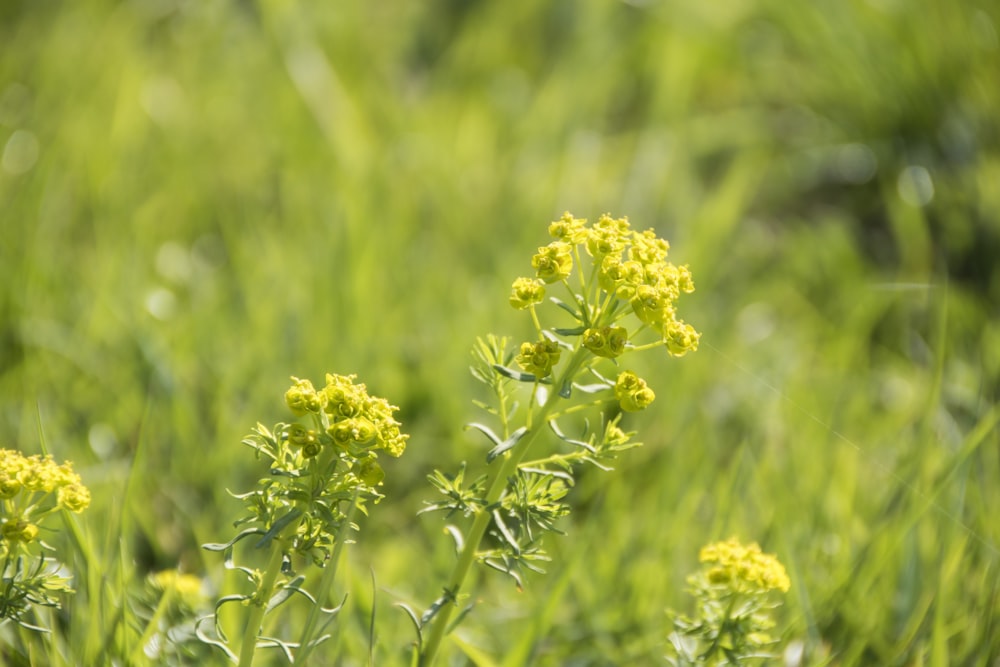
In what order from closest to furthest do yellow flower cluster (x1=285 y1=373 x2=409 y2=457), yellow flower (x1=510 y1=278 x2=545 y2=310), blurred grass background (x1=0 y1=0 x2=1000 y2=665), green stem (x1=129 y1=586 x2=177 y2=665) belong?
yellow flower cluster (x1=285 y1=373 x2=409 y2=457) → yellow flower (x1=510 y1=278 x2=545 y2=310) → green stem (x1=129 y1=586 x2=177 y2=665) → blurred grass background (x1=0 y1=0 x2=1000 y2=665)

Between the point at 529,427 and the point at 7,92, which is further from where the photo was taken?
the point at 7,92

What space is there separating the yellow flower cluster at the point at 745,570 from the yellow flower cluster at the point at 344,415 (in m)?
0.47

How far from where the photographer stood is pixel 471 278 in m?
2.74

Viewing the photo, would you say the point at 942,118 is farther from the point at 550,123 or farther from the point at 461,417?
the point at 461,417

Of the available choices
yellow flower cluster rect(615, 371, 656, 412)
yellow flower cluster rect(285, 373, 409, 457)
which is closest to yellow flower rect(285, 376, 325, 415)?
yellow flower cluster rect(285, 373, 409, 457)

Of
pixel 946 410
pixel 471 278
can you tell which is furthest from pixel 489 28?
pixel 946 410

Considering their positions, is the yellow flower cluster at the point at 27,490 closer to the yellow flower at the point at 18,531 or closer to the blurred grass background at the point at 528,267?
the yellow flower at the point at 18,531

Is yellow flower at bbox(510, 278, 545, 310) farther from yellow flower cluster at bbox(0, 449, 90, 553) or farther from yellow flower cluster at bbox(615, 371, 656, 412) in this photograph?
yellow flower cluster at bbox(0, 449, 90, 553)

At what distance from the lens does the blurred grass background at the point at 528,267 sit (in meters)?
1.78

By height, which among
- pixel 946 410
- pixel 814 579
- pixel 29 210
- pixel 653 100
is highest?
pixel 653 100

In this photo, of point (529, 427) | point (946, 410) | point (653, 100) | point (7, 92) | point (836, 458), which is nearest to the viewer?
point (529, 427)

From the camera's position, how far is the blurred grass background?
1776mm

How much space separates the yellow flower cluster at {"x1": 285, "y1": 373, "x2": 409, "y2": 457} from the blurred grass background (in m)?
0.43

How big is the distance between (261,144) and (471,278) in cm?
84
